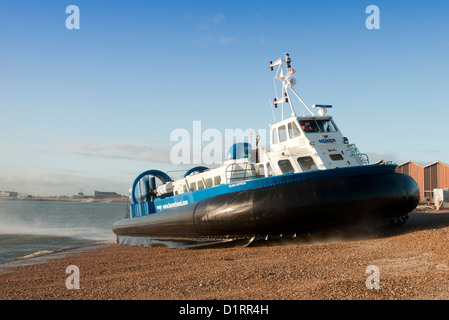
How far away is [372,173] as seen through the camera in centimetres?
668

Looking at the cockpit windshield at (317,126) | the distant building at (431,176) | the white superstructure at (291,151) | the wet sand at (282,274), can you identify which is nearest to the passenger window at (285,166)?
the white superstructure at (291,151)

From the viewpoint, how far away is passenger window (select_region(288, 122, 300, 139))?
8.13 m

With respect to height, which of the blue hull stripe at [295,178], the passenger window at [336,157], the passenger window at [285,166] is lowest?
the blue hull stripe at [295,178]

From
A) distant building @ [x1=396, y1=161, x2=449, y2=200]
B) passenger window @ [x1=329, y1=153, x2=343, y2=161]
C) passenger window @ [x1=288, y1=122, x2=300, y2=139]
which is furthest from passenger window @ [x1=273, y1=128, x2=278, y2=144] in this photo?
distant building @ [x1=396, y1=161, x2=449, y2=200]

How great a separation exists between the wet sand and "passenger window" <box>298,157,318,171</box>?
5.45 feet

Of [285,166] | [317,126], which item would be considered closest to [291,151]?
[285,166]

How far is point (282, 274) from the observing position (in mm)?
4348

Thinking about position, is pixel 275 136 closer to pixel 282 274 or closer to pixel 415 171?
pixel 282 274

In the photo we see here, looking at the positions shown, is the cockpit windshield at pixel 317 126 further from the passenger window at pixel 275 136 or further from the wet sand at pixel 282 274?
the wet sand at pixel 282 274

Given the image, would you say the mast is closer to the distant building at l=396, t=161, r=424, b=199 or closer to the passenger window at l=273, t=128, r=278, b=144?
the passenger window at l=273, t=128, r=278, b=144

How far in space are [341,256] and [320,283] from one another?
1.53 metres

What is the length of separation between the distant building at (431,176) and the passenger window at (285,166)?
43.9ft

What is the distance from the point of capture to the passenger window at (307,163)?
7570mm

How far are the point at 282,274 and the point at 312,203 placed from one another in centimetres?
216
